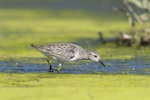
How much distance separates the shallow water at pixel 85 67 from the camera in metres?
12.3

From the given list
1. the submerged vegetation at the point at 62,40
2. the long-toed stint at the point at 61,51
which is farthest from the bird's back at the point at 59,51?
the submerged vegetation at the point at 62,40

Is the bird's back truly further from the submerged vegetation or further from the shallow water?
the submerged vegetation

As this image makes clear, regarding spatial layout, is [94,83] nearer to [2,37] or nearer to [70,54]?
[70,54]

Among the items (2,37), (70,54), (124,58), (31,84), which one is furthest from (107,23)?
(31,84)

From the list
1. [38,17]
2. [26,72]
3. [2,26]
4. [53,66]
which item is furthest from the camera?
[38,17]

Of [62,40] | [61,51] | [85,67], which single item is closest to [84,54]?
[85,67]

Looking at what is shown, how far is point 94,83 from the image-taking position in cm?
1091

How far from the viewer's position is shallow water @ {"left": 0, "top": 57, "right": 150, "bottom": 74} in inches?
485

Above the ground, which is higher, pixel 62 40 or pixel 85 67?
pixel 62 40

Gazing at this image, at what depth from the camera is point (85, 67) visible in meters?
12.9

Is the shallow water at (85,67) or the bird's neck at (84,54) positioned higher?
the bird's neck at (84,54)

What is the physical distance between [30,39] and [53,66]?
195 inches

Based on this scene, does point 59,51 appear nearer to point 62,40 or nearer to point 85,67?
point 85,67

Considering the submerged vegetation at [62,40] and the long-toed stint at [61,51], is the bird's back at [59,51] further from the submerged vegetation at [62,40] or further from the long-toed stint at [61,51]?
the submerged vegetation at [62,40]
